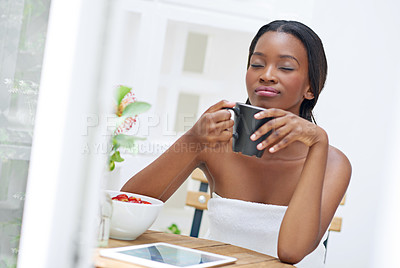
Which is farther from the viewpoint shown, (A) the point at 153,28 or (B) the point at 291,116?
(A) the point at 153,28

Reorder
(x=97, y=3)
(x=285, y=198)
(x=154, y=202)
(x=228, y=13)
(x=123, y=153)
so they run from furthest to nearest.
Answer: (x=228, y=13) → (x=123, y=153) → (x=285, y=198) → (x=154, y=202) → (x=97, y=3)

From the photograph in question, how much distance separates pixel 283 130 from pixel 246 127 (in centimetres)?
8

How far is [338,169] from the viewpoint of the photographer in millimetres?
1327

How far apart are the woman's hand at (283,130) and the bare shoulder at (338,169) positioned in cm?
19

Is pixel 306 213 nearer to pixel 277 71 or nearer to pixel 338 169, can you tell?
pixel 338 169

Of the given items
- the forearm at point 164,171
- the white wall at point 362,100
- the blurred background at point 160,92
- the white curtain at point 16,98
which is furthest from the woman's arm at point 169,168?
the white wall at point 362,100

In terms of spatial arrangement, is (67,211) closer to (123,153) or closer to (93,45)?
(93,45)

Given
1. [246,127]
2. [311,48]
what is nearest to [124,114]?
[246,127]

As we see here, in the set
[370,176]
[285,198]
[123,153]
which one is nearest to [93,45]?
[285,198]

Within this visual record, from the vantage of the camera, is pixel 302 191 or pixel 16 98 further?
pixel 302 191

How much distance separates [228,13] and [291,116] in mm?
1238

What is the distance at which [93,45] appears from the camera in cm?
53

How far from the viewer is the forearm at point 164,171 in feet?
4.42

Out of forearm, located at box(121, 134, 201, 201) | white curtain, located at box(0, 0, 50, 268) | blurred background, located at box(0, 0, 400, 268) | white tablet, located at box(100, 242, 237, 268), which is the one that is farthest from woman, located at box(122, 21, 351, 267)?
white curtain, located at box(0, 0, 50, 268)
